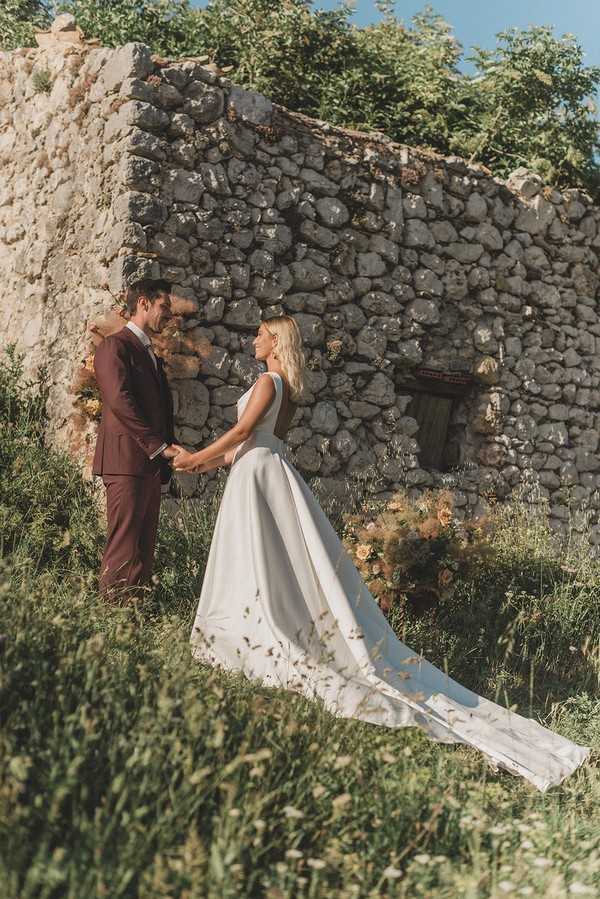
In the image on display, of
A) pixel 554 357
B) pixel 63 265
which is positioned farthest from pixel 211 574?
pixel 554 357

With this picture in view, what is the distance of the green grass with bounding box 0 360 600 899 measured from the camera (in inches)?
98.7

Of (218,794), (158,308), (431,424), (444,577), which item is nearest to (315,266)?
(431,424)

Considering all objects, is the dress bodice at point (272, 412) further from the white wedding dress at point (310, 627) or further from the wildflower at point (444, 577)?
the wildflower at point (444, 577)

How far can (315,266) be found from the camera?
7.84 metres

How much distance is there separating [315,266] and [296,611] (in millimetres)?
3739

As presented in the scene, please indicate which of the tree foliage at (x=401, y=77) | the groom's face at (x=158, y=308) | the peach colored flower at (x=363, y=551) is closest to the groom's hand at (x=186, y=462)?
the groom's face at (x=158, y=308)

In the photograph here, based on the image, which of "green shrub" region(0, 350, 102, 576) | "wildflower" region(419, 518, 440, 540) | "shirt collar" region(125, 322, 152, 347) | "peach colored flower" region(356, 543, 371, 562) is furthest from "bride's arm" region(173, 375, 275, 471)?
"wildflower" region(419, 518, 440, 540)

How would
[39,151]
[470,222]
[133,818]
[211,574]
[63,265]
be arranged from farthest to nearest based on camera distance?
[470,222] < [39,151] < [63,265] < [211,574] < [133,818]

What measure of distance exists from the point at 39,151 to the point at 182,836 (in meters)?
6.87

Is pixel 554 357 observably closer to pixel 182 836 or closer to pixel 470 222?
pixel 470 222

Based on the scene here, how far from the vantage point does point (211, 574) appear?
5.07m

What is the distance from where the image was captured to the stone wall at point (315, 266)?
7164 mm

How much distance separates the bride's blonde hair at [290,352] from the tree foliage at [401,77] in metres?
4.56

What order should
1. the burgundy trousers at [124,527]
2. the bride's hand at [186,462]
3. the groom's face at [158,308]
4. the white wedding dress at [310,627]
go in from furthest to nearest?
1. the groom's face at [158,308]
2. the burgundy trousers at [124,527]
3. the bride's hand at [186,462]
4. the white wedding dress at [310,627]
